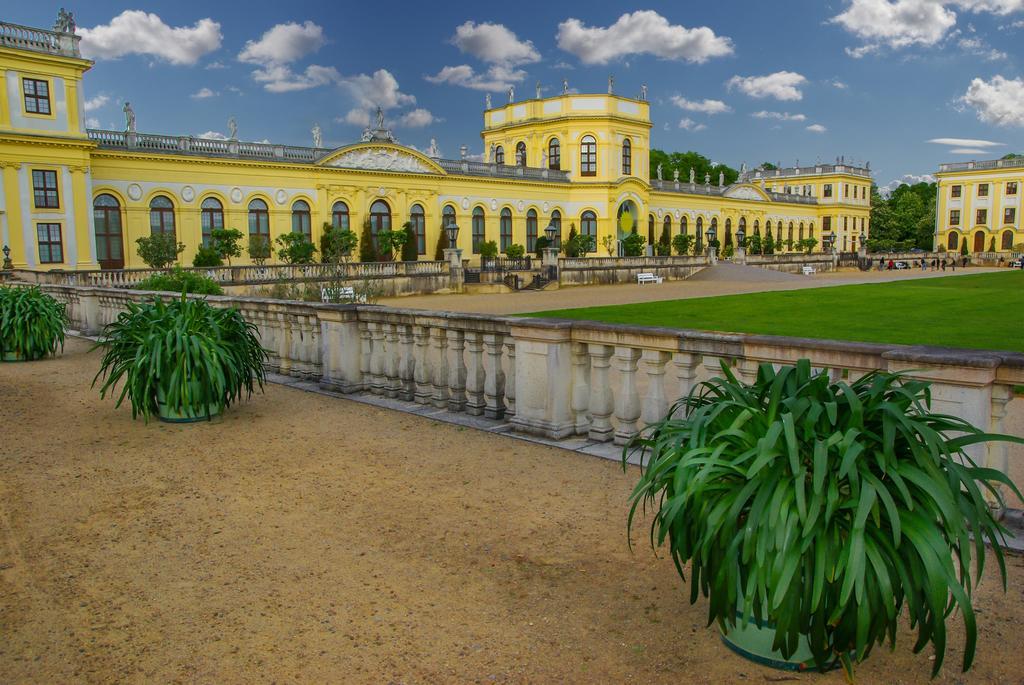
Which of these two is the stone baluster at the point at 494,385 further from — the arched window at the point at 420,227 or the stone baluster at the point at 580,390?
the arched window at the point at 420,227

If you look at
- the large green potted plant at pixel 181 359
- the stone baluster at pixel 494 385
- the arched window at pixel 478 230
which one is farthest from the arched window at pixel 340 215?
the stone baluster at pixel 494 385

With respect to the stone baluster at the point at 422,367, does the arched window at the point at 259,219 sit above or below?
above

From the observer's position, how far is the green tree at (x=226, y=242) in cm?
3694

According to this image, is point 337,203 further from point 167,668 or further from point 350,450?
point 167,668

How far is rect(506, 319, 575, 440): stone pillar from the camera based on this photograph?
6.80 m

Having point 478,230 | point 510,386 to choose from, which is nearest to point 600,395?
point 510,386

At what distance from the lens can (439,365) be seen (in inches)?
325

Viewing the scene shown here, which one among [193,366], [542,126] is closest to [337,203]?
[542,126]

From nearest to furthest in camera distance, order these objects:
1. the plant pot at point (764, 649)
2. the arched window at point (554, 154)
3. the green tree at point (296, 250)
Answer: the plant pot at point (764, 649) < the green tree at point (296, 250) < the arched window at point (554, 154)

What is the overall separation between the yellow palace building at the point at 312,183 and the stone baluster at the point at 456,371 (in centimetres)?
3211

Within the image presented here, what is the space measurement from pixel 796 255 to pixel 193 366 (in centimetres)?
6822

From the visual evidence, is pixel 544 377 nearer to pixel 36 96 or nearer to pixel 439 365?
pixel 439 365

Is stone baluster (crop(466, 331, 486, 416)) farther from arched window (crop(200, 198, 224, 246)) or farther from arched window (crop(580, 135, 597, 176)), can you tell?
arched window (crop(580, 135, 597, 176))

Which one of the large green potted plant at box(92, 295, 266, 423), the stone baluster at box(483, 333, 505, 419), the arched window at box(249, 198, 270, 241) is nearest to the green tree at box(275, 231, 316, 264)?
the arched window at box(249, 198, 270, 241)
